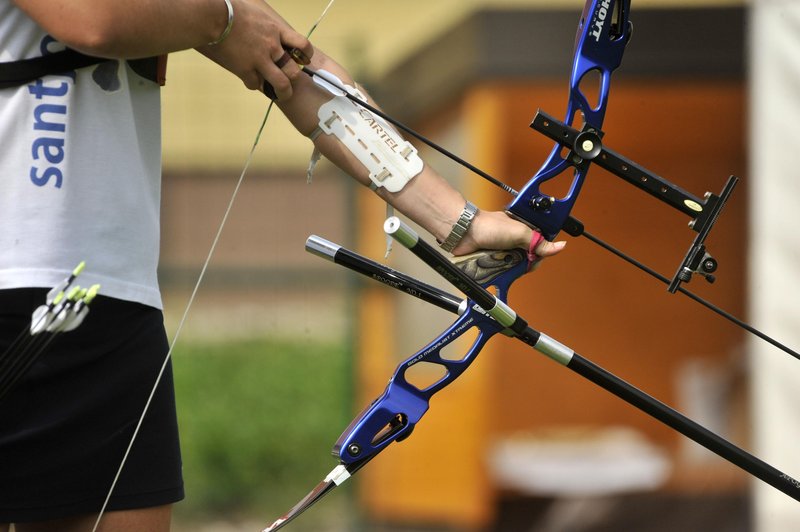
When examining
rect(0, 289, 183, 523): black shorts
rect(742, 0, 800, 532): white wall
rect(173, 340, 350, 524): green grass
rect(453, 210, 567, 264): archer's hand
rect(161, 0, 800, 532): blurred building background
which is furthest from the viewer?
rect(173, 340, 350, 524): green grass

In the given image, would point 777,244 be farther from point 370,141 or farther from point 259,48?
point 259,48

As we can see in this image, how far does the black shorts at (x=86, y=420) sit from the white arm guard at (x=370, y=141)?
13.8 inches

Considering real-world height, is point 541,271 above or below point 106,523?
above

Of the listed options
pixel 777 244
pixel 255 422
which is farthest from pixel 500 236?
pixel 255 422

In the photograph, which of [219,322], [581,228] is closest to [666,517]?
[219,322]

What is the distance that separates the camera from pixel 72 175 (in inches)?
57.7

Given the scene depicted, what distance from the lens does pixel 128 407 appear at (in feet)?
4.99

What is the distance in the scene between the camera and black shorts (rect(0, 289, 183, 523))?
1.43 meters

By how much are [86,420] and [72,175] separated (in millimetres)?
308

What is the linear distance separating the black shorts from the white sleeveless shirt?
1.7 inches

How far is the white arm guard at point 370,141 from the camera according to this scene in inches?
62.7

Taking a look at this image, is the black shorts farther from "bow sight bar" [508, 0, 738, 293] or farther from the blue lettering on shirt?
"bow sight bar" [508, 0, 738, 293]

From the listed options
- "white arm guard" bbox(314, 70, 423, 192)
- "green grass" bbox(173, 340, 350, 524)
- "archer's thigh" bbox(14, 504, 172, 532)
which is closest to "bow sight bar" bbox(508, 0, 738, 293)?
"white arm guard" bbox(314, 70, 423, 192)

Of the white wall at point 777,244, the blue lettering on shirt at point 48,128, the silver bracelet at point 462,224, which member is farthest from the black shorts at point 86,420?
the white wall at point 777,244
